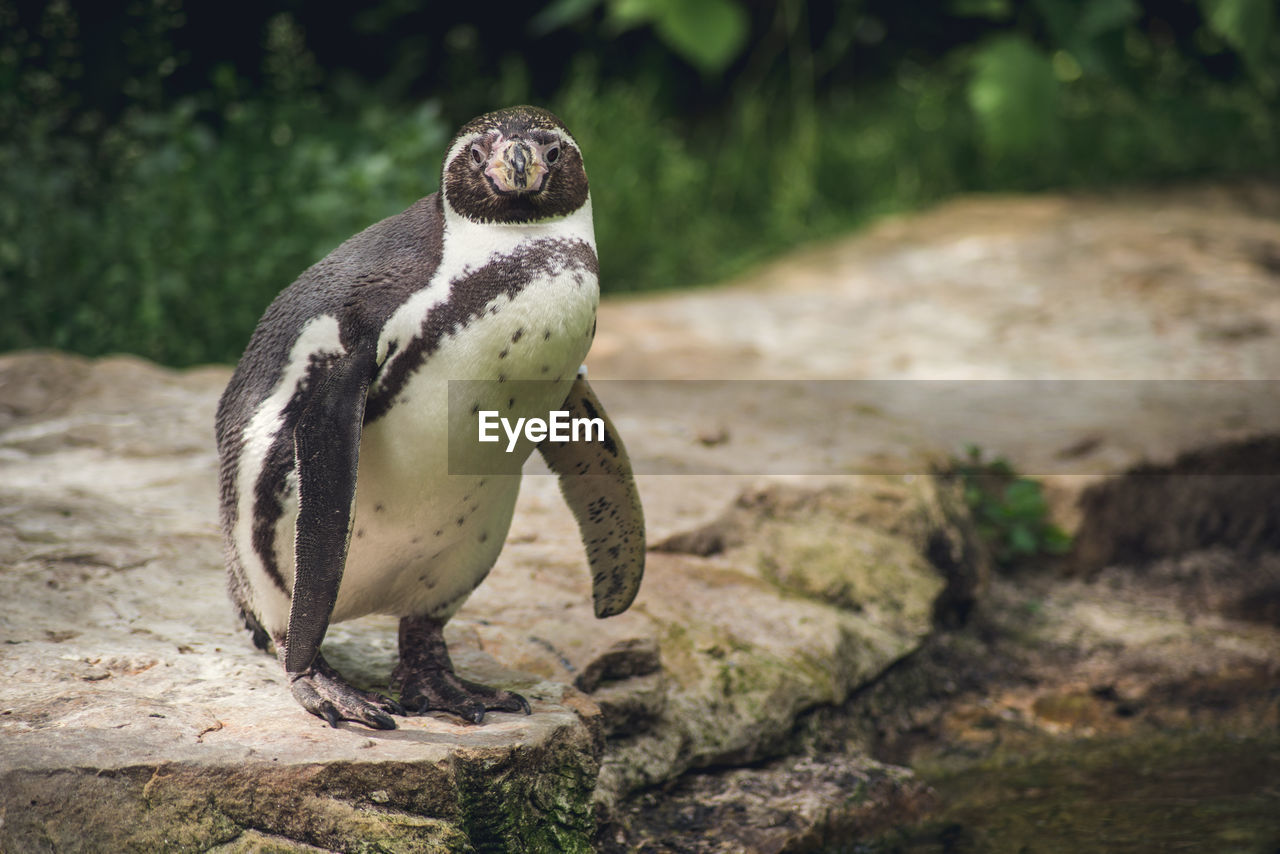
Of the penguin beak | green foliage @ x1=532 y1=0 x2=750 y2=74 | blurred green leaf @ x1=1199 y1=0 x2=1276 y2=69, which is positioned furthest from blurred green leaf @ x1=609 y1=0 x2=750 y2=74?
the penguin beak

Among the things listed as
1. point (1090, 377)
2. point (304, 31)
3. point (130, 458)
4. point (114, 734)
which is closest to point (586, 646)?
point (114, 734)

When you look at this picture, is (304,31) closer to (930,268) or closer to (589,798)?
(930,268)

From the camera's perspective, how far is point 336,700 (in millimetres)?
2006

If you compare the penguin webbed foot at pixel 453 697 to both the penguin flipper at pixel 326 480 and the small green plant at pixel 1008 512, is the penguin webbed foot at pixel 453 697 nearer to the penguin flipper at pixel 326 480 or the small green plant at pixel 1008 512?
the penguin flipper at pixel 326 480

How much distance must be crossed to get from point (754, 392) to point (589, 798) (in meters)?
2.55

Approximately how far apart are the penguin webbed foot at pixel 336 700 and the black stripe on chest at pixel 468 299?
44cm

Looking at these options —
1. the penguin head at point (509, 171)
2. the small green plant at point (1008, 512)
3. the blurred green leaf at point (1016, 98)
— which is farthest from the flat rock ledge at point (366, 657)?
the blurred green leaf at point (1016, 98)

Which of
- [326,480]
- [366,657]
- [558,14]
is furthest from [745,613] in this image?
[558,14]

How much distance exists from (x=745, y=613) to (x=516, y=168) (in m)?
1.33

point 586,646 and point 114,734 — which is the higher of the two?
point 114,734

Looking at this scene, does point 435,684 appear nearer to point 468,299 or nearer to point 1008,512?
point 468,299

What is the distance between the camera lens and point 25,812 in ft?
5.51

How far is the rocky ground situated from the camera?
72.7 inches

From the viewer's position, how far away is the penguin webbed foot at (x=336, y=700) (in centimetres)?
197
